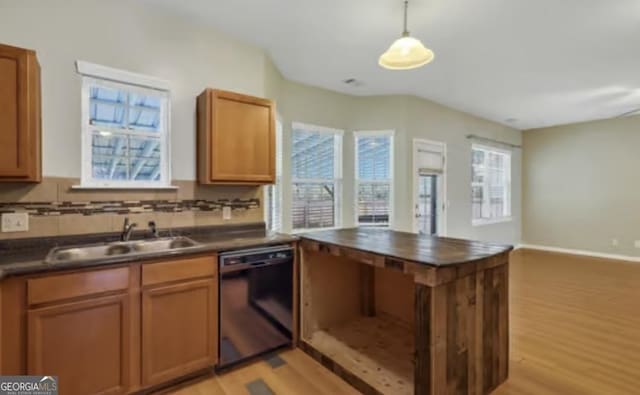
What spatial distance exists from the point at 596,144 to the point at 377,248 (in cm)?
679

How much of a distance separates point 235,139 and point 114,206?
1.07 meters

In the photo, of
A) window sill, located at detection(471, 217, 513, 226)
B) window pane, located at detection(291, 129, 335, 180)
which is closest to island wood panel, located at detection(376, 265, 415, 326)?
window pane, located at detection(291, 129, 335, 180)

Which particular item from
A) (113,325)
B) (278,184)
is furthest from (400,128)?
(113,325)

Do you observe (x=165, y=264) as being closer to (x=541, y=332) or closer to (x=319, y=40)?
(x=319, y=40)

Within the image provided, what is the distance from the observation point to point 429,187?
5.34 m

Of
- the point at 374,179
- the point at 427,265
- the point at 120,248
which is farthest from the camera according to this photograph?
the point at 374,179

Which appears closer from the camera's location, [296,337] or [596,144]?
[296,337]

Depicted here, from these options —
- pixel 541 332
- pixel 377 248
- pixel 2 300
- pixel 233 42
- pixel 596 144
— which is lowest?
pixel 541 332

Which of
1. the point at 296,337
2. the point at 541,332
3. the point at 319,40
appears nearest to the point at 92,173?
the point at 296,337

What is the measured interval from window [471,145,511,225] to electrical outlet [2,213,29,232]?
6355 millimetres

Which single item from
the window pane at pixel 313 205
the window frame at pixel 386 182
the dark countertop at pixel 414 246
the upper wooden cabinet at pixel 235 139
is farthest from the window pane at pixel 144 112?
the window frame at pixel 386 182

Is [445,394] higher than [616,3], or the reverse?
[616,3]

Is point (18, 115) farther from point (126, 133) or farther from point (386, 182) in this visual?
point (386, 182)

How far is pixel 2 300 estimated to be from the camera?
1619 mm
